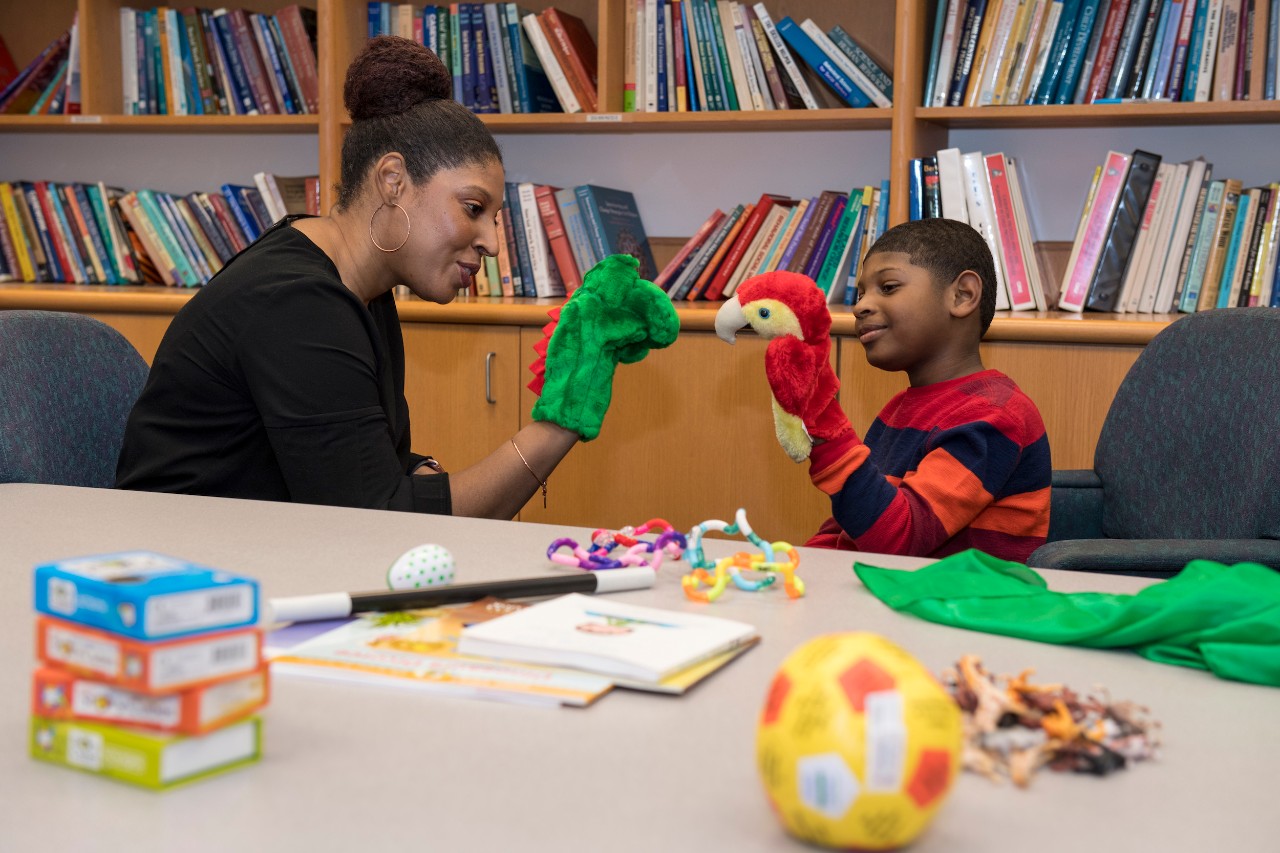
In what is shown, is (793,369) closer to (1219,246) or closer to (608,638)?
(608,638)

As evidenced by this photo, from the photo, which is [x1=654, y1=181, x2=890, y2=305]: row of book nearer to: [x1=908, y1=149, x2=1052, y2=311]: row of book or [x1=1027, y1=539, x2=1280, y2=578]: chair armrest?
[x1=908, y1=149, x2=1052, y2=311]: row of book

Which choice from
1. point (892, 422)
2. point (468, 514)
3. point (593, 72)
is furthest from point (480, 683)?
point (593, 72)

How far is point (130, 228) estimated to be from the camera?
3.12 m

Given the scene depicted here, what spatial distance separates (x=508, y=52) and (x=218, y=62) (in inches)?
29.9

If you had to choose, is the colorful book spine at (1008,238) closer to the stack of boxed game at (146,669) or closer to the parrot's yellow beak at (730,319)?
the parrot's yellow beak at (730,319)

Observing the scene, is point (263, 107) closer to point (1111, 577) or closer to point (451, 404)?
point (451, 404)

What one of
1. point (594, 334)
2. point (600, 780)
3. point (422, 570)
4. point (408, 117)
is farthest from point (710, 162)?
point (600, 780)

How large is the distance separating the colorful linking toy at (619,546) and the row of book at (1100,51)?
1.76m

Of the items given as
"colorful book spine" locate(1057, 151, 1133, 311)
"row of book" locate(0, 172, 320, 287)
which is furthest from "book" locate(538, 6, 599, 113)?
"colorful book spine" locate(1057, 151, 1133, 311)

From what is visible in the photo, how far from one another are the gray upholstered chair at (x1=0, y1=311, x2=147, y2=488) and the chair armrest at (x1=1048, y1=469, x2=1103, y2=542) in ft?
4.10

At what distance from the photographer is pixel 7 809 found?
1.75 ft

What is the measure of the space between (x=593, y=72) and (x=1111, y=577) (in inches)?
81.7

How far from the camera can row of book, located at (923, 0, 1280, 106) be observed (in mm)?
2309

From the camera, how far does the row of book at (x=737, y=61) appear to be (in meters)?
2.60
